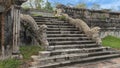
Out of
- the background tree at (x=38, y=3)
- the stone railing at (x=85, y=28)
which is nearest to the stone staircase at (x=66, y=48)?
the stone railing at (x=85, y=28)

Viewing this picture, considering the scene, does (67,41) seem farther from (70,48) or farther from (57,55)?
(57,55)

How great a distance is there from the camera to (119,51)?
11.0m

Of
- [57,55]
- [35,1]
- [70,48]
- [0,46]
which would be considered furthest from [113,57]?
[35,1]

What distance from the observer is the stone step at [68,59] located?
8.12 meters

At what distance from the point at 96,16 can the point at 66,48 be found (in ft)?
16.3

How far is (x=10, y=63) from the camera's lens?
300 inches

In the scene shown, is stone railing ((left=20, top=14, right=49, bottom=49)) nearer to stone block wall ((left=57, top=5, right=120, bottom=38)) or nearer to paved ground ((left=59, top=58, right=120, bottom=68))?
paved ground ((left=59, top=58, right=120, bottom=68))

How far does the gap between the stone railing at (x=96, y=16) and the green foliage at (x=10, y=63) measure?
20.3 ft

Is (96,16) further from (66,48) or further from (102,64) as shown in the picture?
(102,64)

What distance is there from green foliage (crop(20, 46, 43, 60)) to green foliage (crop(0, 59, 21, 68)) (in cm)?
52

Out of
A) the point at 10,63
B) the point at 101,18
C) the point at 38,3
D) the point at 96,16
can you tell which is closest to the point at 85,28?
the point at 96,16

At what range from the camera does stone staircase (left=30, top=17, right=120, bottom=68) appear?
8434mm

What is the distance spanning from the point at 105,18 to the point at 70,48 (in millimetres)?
5270

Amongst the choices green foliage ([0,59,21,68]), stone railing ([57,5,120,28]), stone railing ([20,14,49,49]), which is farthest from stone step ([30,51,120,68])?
stone railing ([57,5,120,28])
